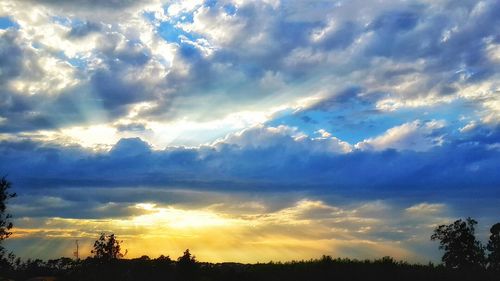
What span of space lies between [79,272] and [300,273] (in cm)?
2204

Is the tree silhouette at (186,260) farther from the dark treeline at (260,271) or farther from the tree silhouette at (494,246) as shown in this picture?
the tree silhouette at (494,246)

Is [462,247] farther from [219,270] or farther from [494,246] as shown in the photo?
[219,270]

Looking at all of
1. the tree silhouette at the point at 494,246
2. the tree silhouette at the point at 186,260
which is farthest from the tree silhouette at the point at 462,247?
the tree silhouette at the point at 186,260

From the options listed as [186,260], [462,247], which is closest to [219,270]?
[186,260]

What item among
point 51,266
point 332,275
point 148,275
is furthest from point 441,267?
point 51,266

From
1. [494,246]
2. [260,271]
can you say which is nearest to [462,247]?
[494,246]

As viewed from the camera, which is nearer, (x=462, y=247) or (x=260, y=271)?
(x=260, y=271)

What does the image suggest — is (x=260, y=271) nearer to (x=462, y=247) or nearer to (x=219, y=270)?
(x=219, y=270)

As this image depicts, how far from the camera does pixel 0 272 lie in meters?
58.5

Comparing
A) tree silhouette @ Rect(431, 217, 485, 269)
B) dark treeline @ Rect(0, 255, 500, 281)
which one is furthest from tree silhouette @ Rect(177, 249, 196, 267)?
tree silhouette @ Rect(431, 217, 485, 269)

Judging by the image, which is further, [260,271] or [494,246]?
[494,246]

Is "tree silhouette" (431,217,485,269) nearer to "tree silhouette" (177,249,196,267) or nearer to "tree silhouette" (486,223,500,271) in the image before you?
"tree silhouette" (486,223,500,271)

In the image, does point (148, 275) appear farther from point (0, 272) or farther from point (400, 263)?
point (400, 263)

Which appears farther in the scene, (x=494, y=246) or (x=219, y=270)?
(x=494, y=246)
